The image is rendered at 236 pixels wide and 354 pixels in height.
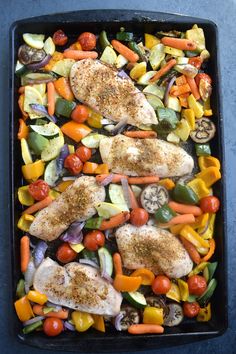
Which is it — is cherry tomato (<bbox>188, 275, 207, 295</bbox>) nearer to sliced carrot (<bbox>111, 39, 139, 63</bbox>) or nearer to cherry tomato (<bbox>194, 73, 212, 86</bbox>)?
cherry tomato (<bbox>194, 73, 212, 86</bbox>)

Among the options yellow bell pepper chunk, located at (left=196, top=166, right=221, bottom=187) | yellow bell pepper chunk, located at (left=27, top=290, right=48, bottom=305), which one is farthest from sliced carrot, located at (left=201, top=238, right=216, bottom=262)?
yellow bell pepper chunk, located at (left=27, top=290, right=48, bottom=305)

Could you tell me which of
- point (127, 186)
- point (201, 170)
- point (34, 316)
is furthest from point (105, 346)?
point (201, 170)

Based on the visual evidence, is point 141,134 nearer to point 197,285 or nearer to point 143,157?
point 143,157

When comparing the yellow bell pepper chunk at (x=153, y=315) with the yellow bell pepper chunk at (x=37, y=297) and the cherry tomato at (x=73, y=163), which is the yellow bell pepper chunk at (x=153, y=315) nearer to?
the yellow bell pepper chunk at (x=37, y=297)

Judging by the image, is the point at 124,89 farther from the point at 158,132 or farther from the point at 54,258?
the point at 54,258

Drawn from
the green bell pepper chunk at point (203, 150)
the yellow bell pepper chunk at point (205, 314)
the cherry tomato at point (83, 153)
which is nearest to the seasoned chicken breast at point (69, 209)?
A: the cherry tomato at point (83, 153)

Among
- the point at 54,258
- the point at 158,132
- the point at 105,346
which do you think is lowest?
the point at 105,346

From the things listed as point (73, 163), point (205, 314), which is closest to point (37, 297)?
point (73, 163)
